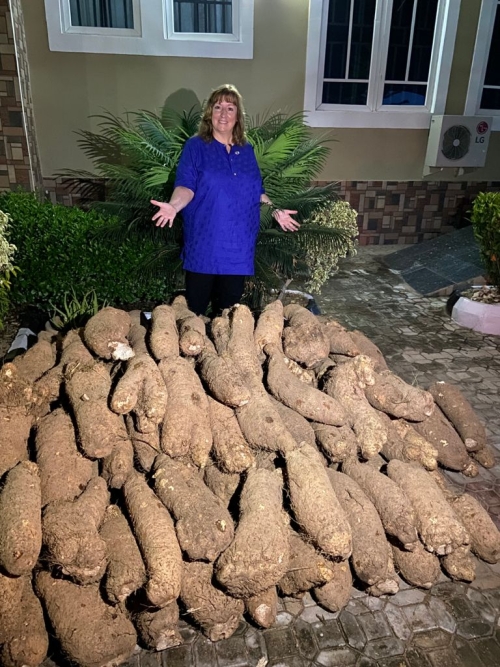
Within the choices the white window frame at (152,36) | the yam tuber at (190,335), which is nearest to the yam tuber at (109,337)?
the yam tuber at (190,335)

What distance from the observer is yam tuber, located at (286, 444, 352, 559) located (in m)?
2.13

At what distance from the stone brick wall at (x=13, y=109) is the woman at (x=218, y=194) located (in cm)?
382

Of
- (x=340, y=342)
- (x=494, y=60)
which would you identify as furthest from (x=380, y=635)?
(x=494, y=60)

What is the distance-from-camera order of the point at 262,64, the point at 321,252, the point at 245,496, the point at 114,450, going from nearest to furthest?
1. the point at 245,496
2. the point at 114,450
3. the point at 321,252
4. the point at 262,64

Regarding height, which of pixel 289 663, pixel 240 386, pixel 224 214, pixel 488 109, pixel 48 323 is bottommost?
pixel 289 663

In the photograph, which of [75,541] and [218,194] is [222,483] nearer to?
[75,541]

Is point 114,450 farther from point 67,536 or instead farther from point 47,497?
point 67,536

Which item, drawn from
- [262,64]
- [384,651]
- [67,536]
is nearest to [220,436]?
[67,536]

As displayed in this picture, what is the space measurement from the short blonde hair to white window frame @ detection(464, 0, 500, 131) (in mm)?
6968

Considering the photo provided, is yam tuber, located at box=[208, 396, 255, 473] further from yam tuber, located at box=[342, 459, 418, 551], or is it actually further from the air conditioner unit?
the air conditioner unit

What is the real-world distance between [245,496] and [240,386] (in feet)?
1.88

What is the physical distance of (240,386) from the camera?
259 cm

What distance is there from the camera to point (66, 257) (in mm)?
5297

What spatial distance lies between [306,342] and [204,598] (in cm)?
152
